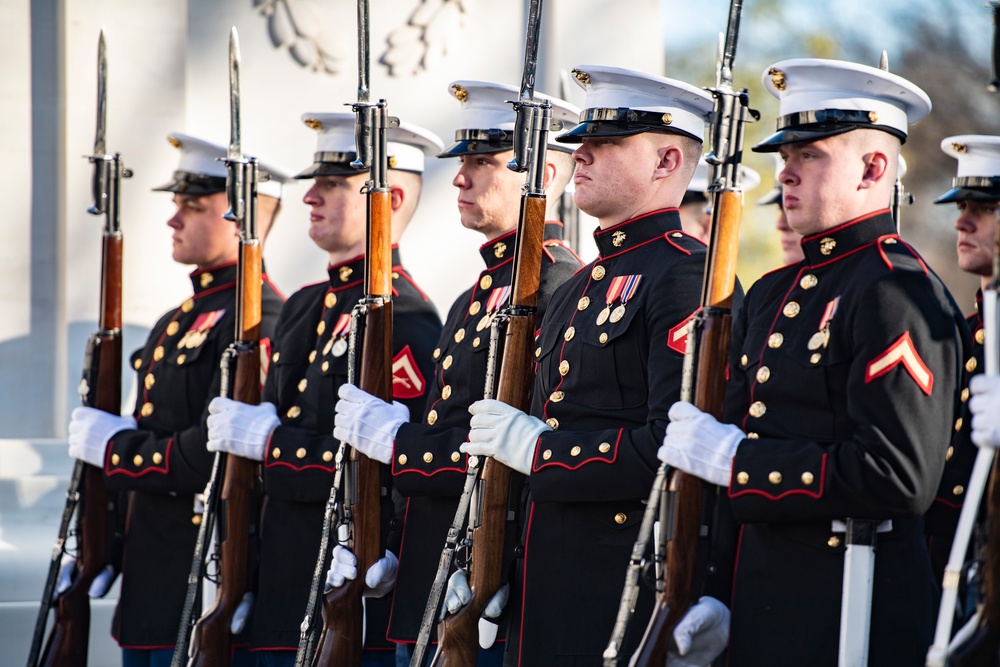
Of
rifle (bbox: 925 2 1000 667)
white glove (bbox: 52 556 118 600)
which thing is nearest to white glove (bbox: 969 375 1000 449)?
rifle (bbox: 925 2 1000 667)

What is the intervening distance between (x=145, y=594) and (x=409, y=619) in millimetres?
1708

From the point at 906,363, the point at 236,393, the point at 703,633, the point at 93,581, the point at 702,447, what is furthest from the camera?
the point at 93,581

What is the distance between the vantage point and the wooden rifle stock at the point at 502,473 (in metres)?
4.23

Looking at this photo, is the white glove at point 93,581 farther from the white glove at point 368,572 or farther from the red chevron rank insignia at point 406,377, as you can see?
the red chevron rank insignia at point 406,377

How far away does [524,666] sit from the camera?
4.19 m

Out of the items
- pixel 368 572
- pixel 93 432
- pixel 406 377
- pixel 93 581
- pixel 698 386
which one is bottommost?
pixel 93 581

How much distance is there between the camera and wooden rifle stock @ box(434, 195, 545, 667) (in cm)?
423

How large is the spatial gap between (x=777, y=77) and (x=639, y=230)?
0.66 m

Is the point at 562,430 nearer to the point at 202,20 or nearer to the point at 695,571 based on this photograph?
the point at 695,571

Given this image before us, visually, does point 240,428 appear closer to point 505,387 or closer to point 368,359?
point 368,359

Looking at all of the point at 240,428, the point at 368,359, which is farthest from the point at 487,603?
the point at 240,428

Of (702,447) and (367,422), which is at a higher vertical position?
(702,447)

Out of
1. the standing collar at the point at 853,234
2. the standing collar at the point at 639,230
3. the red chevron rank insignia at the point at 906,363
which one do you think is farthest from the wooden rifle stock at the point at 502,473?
the red chevron rank insignia at the point at 906,363

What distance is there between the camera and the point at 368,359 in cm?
515
